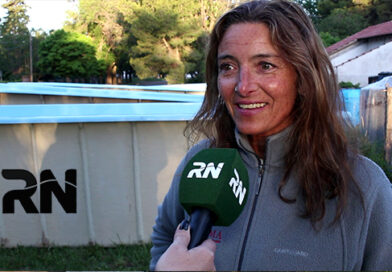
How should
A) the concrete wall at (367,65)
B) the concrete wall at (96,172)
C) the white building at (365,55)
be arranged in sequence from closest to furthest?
the concrete wall at (96,172) → the concrete wall at (367,65) → the white building at (365,55)

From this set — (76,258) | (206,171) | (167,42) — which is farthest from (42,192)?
(167,42)

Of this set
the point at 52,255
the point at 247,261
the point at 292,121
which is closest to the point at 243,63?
→ the point at 292,121

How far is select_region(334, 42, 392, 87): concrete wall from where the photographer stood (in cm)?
2605

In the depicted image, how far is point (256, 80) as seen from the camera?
1.63 meters

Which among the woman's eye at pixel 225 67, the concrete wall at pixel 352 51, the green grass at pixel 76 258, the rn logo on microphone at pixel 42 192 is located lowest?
the green grass at pixel 76 258

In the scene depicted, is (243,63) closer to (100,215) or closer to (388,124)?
(100,215)

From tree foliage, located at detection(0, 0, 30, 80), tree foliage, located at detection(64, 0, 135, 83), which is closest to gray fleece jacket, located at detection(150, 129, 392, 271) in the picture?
tree foliage, located at detection(64, 0, 135, 83)

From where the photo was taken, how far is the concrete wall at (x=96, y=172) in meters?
4.70

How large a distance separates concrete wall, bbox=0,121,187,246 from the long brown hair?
121 inches

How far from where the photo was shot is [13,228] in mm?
4840

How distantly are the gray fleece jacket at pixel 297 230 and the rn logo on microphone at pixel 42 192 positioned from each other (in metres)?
3.39

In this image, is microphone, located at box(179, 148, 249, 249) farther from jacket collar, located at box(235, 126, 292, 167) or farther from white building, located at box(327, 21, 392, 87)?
white building, located at box(327, 21, 392, 87)

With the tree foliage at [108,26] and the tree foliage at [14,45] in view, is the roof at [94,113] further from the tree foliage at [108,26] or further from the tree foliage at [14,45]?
the tree foliage at [14,45]

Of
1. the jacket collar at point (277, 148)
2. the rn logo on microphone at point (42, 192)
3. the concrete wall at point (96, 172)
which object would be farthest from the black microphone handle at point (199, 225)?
the rn logo on microphone at point (42, 192)
